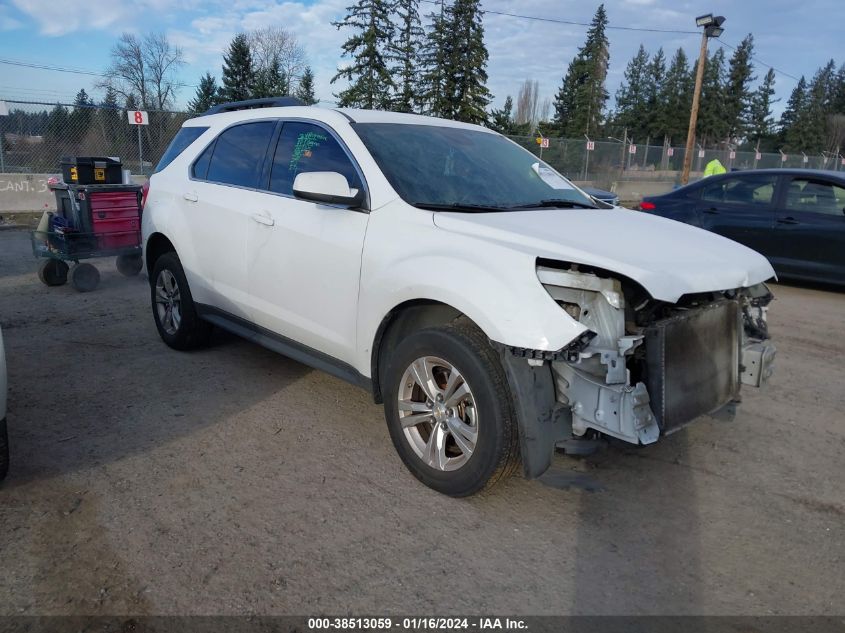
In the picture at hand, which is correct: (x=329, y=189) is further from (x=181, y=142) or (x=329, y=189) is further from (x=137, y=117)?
(x=137, y=117)

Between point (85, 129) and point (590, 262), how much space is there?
54.9 feet

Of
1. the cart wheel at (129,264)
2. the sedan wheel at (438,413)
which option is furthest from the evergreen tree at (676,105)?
the sedan wheel at (438,413)

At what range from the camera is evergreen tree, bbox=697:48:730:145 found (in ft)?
224

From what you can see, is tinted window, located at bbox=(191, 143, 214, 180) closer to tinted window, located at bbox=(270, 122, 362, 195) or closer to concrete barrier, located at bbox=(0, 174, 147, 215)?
tinted window, located at bbox=(270, 122, 362, 195)

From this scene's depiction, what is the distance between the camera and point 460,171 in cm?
399

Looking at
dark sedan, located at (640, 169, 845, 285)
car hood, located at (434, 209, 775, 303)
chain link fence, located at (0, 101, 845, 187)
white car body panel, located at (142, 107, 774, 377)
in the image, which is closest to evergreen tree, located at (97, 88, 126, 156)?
chain link fence, located at (0, 101, 845, 187)

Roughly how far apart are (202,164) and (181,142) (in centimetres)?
59

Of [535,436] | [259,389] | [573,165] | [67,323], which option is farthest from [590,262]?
[573,165]

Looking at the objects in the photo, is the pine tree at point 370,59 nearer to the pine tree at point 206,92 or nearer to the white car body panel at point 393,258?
the pine tree at point 206,92

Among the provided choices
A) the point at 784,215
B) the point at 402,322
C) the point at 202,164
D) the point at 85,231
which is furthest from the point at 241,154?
the point at 784,215

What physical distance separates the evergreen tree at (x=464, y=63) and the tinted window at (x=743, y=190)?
2706cm

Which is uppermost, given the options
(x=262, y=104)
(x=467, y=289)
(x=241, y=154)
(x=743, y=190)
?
(x=262, y=104)

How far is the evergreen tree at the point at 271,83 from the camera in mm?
40156

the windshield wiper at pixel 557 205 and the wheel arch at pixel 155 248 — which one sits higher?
the windshield wiper at pixel 557 205
